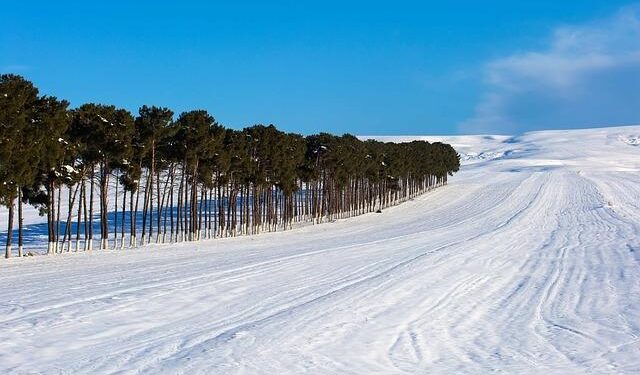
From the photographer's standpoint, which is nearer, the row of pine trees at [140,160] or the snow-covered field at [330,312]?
the snow-covered field at [330,312]

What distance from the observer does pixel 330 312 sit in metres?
17.5

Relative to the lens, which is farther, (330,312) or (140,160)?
(140,160)

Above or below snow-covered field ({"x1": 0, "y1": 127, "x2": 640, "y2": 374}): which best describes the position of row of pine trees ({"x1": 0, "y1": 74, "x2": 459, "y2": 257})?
above

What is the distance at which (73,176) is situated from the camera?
43688 millimetres

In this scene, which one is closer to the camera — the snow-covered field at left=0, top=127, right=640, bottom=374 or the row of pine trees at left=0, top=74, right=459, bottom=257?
the snow-covered field at left=0, top=127, right=640, bottom=374

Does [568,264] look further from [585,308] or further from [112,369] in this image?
[112,369]

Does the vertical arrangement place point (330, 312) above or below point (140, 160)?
below

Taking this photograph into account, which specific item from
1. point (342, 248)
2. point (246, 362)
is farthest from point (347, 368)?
point (342, 248)

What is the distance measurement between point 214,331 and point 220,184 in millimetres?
48088

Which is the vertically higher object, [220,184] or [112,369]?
[220,184]

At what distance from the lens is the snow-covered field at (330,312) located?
1240 centimetres

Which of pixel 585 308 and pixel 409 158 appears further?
pixel 409 158

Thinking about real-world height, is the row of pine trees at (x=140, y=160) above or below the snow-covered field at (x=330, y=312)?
above

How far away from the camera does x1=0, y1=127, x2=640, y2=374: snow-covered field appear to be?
12398mm
